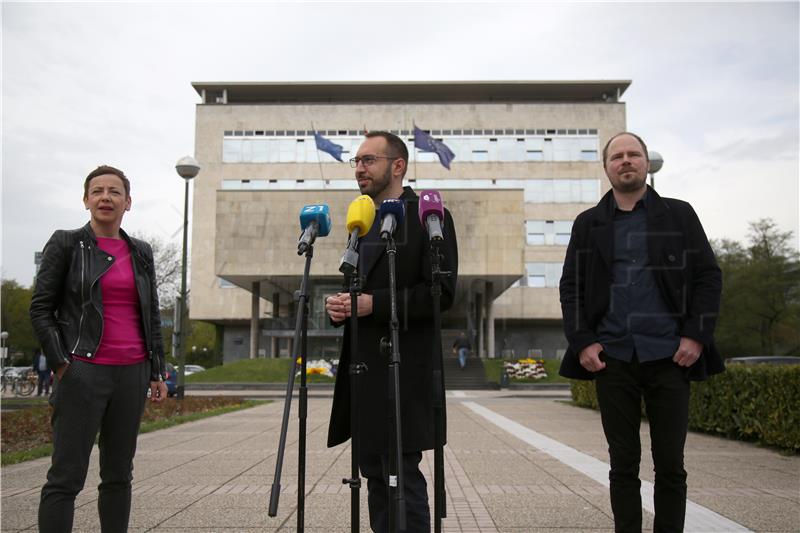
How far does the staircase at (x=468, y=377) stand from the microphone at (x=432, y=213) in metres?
29.9

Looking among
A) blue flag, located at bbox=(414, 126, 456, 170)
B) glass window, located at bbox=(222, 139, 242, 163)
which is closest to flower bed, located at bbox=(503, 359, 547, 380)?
blue flag, located at bbox=(414, 126, 456, 170)

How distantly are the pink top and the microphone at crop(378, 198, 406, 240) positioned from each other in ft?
5.39

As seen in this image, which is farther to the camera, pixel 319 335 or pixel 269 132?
pixel 269 132

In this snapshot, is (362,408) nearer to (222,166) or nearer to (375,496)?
(375,496)

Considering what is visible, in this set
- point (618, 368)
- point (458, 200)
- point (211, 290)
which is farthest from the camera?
point (211, 290)

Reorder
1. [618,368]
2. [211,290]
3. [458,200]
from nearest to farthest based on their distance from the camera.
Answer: [618,368]
[458,200]
[211,290]

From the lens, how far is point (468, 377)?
36438mm

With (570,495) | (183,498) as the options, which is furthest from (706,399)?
(183,498)

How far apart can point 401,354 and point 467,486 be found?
374cm

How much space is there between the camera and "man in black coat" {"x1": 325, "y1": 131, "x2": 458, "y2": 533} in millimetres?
3258

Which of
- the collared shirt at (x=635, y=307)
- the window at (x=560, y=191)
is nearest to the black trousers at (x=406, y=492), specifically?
the collared shirt at (x=635, y=307)

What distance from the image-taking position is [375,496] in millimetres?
3412

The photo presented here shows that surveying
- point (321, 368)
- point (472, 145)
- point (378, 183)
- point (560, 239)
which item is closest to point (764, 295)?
point (560, 239)

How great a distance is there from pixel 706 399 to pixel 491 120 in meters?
47.8
